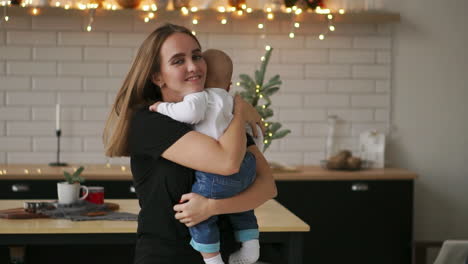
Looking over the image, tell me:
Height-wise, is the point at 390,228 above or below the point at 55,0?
below

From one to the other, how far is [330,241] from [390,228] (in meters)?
0.40

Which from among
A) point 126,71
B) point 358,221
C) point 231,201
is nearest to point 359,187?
point 358,221

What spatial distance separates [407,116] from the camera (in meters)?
5.44

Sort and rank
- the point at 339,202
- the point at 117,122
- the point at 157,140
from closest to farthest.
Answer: the point at 157,140 < the point at 117,122 < the point at 339,202

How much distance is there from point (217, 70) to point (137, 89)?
0.25 m

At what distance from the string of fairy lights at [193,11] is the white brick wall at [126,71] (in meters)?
0.05

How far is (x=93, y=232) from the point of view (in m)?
2.98

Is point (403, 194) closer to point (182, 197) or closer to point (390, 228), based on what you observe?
point (390, 228)

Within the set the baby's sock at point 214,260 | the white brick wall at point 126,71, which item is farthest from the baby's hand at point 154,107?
the white brick wall at point 126,71

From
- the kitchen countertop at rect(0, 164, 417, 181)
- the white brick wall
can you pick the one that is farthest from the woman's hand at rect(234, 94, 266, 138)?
the white brick wall

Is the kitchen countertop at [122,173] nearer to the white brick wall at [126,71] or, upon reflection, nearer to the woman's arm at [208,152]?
the white brick wall at [126,71]

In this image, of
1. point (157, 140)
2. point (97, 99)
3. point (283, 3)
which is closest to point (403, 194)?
point (283, 3)

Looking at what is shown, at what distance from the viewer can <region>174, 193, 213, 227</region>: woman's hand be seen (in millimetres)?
2166

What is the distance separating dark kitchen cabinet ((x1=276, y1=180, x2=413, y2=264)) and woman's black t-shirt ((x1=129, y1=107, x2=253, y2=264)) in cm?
263
